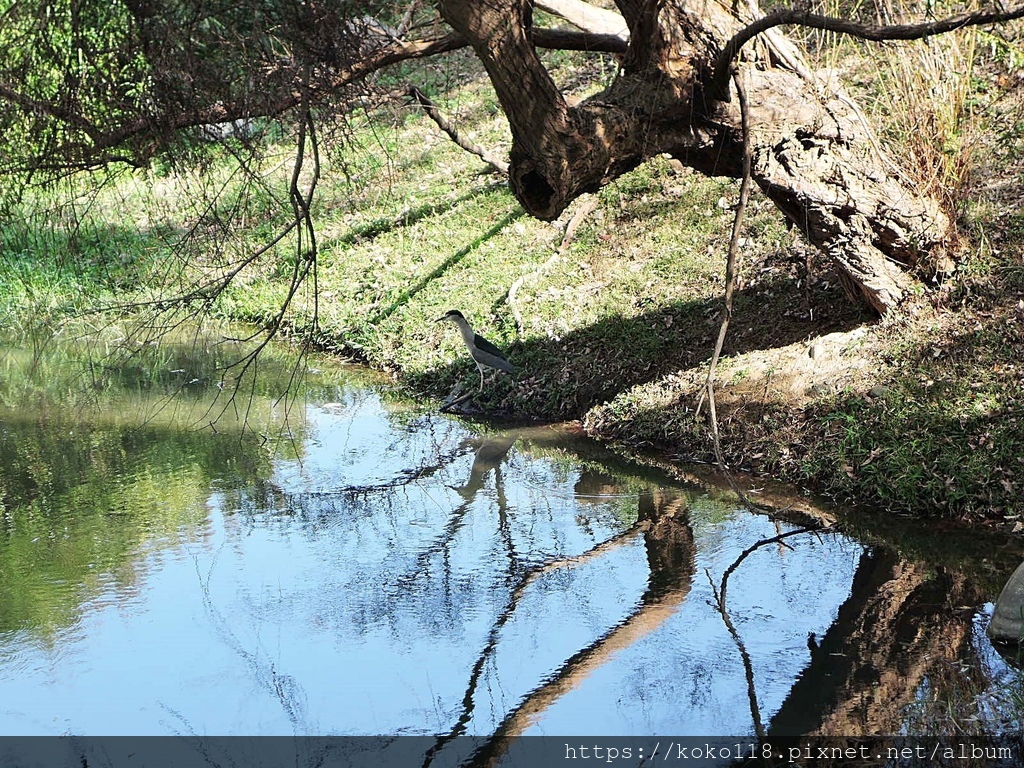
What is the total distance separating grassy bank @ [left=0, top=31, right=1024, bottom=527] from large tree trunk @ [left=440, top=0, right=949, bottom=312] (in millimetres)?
533

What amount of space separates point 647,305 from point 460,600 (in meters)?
4.29

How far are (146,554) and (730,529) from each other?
330 cm

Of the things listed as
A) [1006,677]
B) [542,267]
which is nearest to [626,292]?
[542,267]

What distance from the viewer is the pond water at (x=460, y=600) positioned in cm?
433

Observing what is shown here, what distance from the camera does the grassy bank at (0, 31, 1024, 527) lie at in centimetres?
603

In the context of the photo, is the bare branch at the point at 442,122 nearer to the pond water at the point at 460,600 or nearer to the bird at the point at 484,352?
the bird at the point at 484,352

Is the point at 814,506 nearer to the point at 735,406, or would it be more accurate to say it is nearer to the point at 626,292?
the point at 735,406

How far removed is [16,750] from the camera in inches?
164

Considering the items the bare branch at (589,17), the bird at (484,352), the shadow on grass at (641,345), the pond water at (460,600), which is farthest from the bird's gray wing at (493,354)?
the bare branch at (589,17)

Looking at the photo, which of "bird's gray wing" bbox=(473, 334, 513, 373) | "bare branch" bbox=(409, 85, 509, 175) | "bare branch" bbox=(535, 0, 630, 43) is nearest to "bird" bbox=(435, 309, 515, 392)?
"bird's gray wing" bbox=(473, 334, 513, 373)

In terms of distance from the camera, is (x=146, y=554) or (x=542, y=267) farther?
(x=542, y=267)

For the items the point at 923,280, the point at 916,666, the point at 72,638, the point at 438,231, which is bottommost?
the point at 916,666

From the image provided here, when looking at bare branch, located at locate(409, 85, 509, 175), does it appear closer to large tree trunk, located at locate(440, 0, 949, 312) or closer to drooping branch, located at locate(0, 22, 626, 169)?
large tree trunk, located at locate(440, 0, 949, 312)

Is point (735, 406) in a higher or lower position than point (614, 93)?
lower
